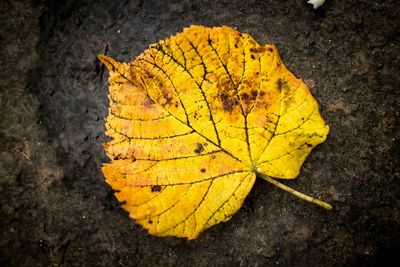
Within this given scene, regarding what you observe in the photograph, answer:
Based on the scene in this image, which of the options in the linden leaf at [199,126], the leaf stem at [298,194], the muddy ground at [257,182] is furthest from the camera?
the muddy ground at [257,182]

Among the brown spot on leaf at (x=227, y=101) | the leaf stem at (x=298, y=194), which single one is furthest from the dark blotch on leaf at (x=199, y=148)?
the leaf stem at (x=298, y=194)

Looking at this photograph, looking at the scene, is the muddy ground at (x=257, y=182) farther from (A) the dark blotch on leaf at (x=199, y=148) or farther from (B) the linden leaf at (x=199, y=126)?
(A) the dark blotch on leaf at (x=199, y=148)

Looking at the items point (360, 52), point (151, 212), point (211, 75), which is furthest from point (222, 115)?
point (360, 52)

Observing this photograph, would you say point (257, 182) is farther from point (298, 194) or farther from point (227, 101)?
point (227, 101)

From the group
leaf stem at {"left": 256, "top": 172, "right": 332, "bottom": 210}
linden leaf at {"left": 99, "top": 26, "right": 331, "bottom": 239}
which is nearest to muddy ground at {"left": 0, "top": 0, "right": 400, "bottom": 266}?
leaf stem at {"left": 256, "top": 172, "right": 332, "bottom": 210}

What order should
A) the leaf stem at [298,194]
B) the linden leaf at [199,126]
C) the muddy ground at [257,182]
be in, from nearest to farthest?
the linden leaf at [199,126]
the leaf stem at [298,194]
the muddy ground at [257,182]

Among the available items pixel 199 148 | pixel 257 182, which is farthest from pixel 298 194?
pixel 199 148

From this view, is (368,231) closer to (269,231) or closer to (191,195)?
(269,231)
